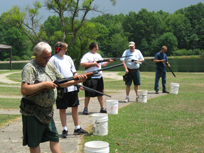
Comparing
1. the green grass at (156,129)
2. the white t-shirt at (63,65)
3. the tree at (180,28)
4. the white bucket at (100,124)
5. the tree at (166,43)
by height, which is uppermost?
the tree at (180,28)

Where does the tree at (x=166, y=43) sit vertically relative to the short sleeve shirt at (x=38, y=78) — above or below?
above

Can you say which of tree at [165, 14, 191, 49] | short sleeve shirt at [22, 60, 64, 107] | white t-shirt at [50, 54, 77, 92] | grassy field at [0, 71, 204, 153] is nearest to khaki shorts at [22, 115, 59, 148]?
short sleeve shirt at [22, 60, 64, 107]

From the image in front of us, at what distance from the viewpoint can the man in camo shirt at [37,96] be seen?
11.9ft

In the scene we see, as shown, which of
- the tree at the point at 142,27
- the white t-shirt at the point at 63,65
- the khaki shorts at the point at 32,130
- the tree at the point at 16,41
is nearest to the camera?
the khaki shorts at the point at 32,130

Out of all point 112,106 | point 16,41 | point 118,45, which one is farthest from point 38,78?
point 118,45

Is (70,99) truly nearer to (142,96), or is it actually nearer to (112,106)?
(112,106)

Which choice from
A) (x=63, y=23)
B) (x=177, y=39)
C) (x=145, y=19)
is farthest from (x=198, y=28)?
(x=63, y=23)

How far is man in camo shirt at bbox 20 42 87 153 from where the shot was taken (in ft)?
11.9

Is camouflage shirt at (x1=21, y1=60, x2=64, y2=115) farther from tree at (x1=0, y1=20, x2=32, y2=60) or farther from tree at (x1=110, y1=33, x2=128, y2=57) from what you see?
tree at (x1=110, y1=33, x2=128, y2=57)

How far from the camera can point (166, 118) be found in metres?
7.25

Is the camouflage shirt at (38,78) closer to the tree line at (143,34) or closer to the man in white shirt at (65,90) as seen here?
A: the man in white shirt at (65,90)

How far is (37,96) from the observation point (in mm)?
3699

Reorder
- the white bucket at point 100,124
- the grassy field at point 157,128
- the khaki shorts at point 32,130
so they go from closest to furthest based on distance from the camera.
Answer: the khaki shorts at point 32,130, the grassy field at point 157,128, the white bucket at point 100,124

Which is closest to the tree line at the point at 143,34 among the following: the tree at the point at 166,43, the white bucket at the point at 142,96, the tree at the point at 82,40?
the tree at the point at 166,43
